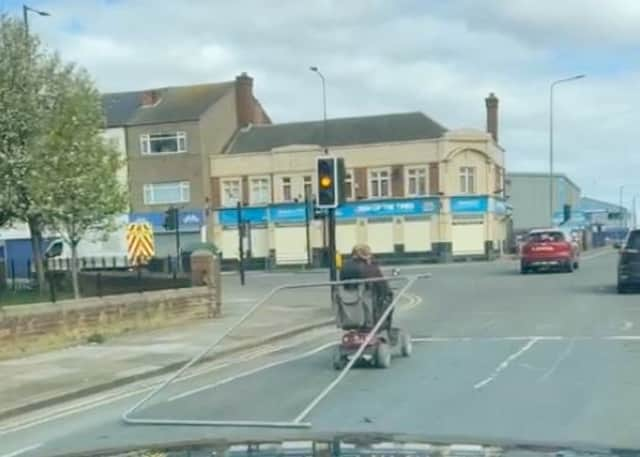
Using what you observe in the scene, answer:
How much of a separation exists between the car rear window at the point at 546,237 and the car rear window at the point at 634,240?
11650 millimetres

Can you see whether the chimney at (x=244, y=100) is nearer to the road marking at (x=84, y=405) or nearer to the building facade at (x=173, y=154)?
the building facade at (x=173, y=154)

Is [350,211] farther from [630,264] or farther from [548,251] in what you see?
[630,264]

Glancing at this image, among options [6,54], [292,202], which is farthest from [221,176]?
[6,54]

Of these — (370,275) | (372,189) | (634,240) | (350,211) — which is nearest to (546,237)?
(634,240)

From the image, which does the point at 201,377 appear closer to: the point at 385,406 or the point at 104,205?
the point at 385,406

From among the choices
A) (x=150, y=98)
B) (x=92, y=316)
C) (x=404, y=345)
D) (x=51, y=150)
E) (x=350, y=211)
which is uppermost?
(x=150, y=98)

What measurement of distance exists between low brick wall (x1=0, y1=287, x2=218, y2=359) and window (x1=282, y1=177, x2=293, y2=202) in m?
42.4

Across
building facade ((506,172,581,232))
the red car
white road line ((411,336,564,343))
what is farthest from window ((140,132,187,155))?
white road line ((411,336,564,343))

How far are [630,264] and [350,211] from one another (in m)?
38.8

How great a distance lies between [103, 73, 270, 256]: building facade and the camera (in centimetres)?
6309

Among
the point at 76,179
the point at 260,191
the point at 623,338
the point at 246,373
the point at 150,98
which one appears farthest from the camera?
the point at 150,98

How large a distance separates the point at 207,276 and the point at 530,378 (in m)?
11.4

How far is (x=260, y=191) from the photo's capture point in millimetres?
64625

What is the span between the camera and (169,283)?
2312 cm
